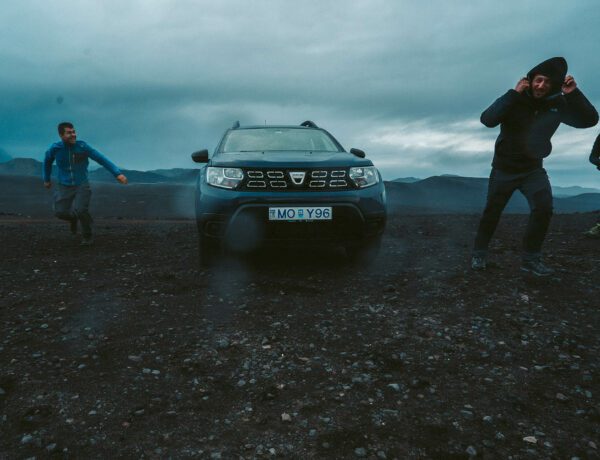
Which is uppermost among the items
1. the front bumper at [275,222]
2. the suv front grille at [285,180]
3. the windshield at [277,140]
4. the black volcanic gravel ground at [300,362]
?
the windshield at [277,140]

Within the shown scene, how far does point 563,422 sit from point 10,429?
8.71ft

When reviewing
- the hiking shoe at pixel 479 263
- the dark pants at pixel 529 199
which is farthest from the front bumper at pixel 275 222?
the hiking shoe at pixel 479 263

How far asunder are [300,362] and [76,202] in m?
5.27

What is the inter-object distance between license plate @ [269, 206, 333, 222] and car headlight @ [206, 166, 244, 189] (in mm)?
466

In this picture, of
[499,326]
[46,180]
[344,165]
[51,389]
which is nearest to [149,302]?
[51,389]

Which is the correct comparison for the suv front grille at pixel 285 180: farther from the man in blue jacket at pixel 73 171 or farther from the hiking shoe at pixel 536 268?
the man in blue jacket at pixel 73 171

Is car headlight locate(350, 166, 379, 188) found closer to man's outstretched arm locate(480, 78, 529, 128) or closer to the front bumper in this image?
the front bumper

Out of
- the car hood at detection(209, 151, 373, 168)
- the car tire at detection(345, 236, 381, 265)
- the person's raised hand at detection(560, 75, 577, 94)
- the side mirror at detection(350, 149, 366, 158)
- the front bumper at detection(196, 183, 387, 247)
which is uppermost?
the person's raised hand at detection(560, 75, 577, 94)

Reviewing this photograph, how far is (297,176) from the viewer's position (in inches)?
169

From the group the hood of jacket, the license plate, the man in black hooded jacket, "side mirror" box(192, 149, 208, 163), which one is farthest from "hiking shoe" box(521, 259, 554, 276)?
"side mirror" box(192, 149, 208, 163)

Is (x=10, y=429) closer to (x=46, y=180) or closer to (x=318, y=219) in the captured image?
(x=318, y=219)

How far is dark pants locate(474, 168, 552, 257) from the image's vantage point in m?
4.22

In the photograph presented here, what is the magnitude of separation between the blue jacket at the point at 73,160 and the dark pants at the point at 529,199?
519 centimetres

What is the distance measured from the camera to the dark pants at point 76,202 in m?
6.62
